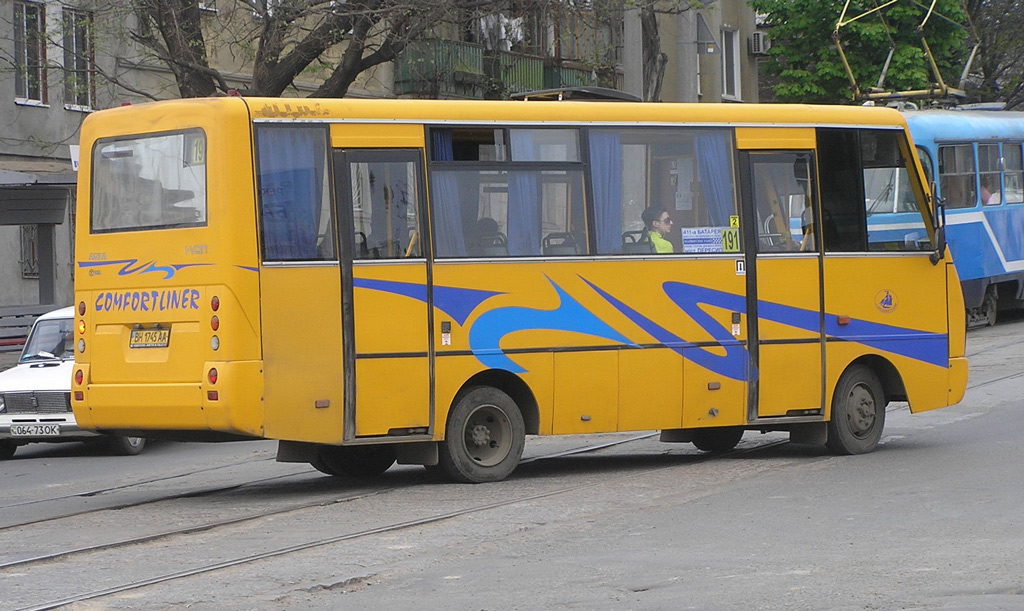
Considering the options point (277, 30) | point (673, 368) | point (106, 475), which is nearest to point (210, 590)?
point (673, 368)

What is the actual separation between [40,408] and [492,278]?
6350 mm

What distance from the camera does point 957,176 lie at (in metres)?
26.3

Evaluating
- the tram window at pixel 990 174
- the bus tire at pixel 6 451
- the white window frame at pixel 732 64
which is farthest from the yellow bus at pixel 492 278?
the white window frame at pixel 732 64

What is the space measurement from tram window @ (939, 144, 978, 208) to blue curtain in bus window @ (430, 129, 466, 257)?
15163 mm

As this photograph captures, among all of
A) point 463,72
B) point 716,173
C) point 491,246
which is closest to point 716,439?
point 716,173

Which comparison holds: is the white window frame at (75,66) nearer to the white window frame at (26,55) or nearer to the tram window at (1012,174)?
the white window frame at (26,55)

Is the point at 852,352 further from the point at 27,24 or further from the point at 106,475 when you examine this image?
the point at 27,24

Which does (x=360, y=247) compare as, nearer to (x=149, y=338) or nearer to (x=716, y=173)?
(x=149, y=338)

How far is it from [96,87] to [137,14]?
732 cm

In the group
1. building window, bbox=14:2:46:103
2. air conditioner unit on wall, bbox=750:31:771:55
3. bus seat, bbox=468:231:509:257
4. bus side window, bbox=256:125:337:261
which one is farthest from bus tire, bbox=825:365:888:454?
air conditioner unit on wall, bbox=750:31:771:55

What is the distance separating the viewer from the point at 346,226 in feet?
38.7

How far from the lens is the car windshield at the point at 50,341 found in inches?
688

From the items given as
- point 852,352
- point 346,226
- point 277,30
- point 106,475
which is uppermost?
point 277,30

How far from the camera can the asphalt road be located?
7.79 m
